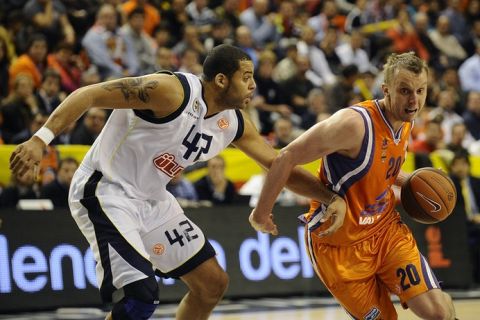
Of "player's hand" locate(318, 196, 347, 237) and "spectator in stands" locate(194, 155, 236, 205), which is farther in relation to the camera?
"spectator in stands" locate(194, 155, 236, 205)

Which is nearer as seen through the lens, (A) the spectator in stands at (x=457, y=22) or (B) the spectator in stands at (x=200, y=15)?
(B) the spectator in stands at (x=200, y=15)

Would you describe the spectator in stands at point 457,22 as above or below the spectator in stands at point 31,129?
below

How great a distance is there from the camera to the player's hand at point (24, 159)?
4.76 metres

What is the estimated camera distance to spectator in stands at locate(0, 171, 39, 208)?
9.61 meters

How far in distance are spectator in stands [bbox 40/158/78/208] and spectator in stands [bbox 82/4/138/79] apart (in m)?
3.37

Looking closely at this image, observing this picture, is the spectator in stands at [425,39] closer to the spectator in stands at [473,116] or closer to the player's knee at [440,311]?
the spectator in stands at [473,116]

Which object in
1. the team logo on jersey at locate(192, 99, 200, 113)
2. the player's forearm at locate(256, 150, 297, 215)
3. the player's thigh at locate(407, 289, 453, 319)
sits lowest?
the player's thigh at locate(407, 289, 453, 319)

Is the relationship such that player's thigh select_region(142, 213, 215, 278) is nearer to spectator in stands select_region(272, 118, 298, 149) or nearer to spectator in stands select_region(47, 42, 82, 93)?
spectator in stands select_region(272, 118, 298, 149)

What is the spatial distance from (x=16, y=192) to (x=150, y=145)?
437 centimetres

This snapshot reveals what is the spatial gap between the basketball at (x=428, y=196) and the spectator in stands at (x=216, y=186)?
189 inches

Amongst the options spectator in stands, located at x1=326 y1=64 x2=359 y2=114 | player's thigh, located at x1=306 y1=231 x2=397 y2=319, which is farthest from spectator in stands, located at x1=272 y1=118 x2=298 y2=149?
player's thigh, located at x1=306 y1=231 x2=397 y2=319

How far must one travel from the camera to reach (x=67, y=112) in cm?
509

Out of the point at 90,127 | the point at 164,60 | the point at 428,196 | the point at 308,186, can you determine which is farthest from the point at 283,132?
the point at 308,186

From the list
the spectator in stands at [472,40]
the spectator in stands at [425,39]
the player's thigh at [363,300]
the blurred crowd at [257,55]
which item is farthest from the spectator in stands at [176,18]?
the player's thigh at [363,300]
